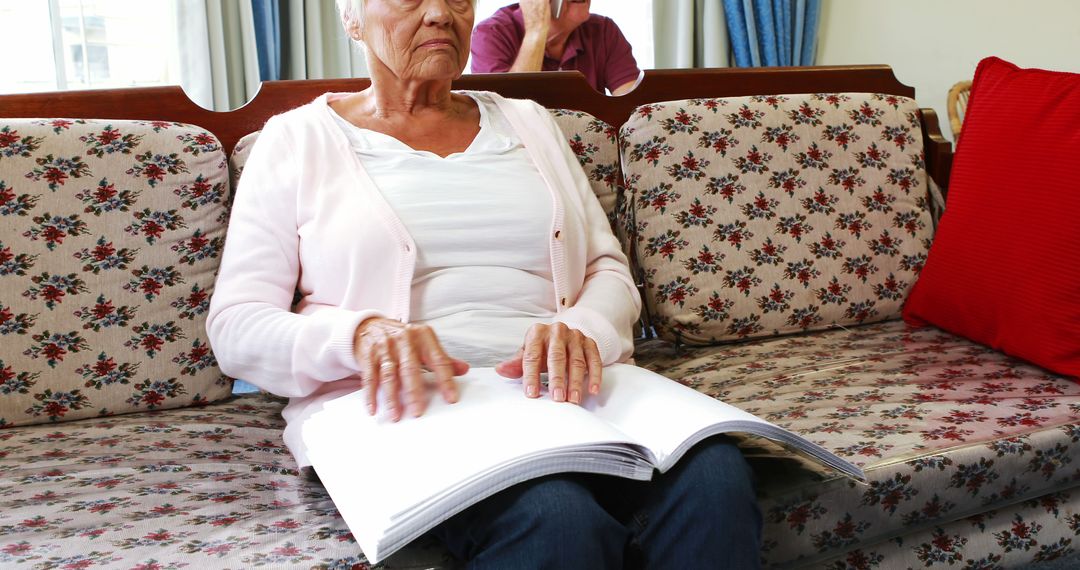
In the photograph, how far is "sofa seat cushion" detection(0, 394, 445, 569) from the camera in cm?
91

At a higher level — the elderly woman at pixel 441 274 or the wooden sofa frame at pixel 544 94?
the wooden sofa frame at pixel 544 94

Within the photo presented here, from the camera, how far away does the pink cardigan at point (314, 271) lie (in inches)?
45.3

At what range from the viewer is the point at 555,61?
2.48 metres

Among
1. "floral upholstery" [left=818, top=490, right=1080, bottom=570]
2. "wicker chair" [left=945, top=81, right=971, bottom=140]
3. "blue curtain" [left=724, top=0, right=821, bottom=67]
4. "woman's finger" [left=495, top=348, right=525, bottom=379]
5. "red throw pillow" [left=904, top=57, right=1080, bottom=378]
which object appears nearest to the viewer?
"woman's finger" [left=495, top=348, right=525, bottom=379]

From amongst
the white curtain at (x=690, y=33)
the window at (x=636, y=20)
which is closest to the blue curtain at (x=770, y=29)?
the white curtain at (x=690, y=33)

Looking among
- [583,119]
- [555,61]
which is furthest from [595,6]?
[583,119]

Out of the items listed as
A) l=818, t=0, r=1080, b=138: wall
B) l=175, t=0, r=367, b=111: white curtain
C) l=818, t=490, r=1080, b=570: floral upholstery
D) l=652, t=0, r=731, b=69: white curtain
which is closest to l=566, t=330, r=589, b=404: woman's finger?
l=818, t=490, r=1080, b=570: floral upholstery

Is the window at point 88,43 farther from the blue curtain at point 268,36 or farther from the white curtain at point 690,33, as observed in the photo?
the white curtain at point 690,33

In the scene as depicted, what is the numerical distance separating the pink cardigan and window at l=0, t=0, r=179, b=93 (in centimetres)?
165

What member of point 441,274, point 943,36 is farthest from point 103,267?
point 943,36

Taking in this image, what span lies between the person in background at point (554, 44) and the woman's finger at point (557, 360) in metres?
1.36

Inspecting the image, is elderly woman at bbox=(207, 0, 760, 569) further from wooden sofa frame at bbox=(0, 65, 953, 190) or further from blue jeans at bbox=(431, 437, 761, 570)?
wooden sofa frame at bbox=(0, 65, 953, 190)

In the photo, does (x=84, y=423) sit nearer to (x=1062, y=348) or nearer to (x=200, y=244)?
(x=200, y=244)

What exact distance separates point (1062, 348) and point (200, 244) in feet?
4.25
